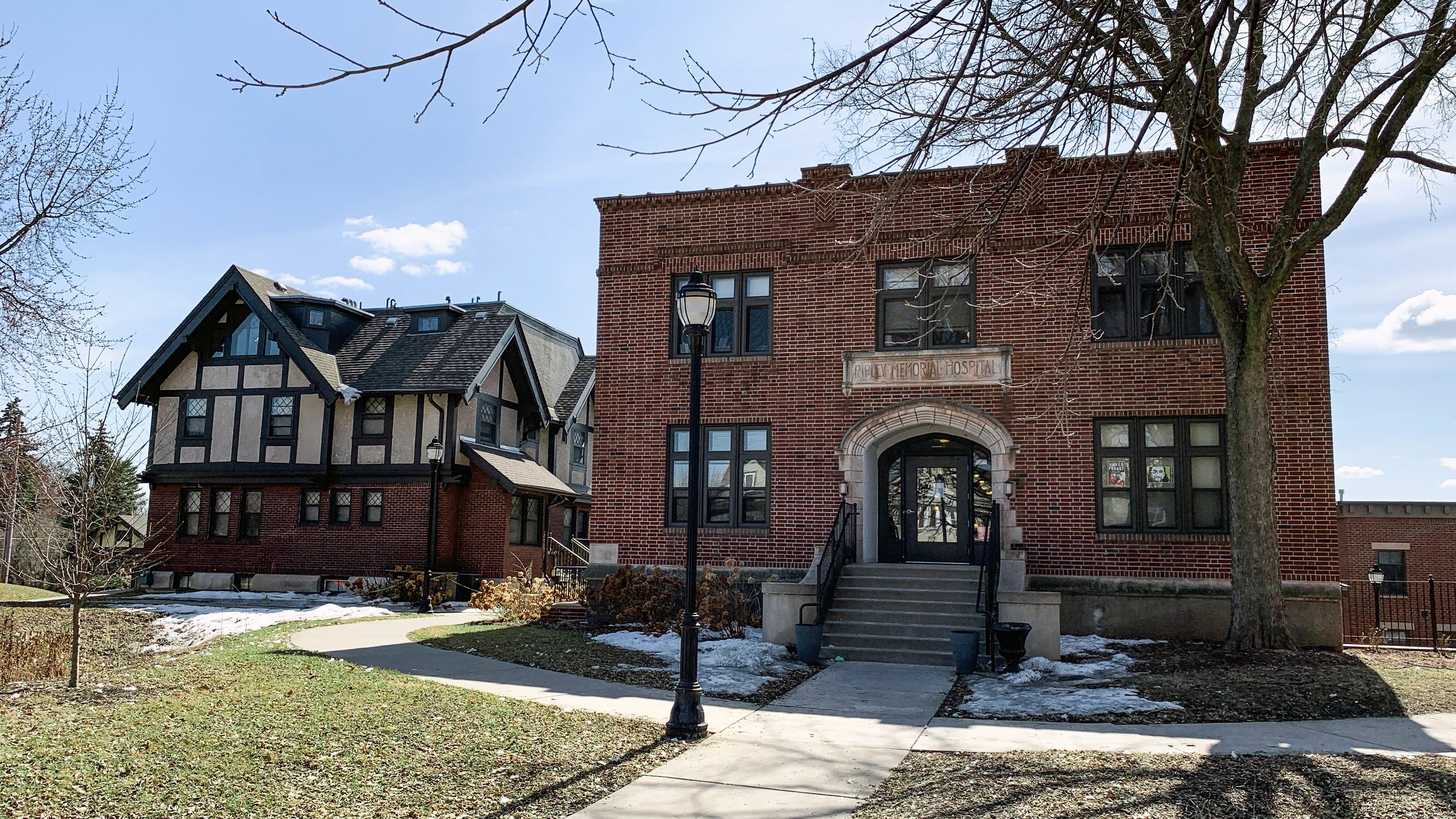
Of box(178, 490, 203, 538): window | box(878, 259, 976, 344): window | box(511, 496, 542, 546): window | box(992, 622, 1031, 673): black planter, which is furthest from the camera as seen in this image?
box(511, 496, 542, 546): window

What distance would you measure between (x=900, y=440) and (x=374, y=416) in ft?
53.7

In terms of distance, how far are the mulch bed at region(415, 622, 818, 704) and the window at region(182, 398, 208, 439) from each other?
15.6 m

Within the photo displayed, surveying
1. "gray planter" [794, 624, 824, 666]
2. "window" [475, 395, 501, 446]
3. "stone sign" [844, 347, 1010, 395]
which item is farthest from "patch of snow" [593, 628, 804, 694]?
"window" [475, 395, 501, 446]

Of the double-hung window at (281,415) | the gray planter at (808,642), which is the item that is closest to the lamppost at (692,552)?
the gray planter at (808,642)

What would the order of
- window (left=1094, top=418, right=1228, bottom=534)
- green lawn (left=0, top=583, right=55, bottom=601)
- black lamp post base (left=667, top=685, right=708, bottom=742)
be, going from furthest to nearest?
green lawn (left=0, top=583, right=55, bottom=601), window (left=1094, top=418, right=1228, bottom=534), black lamp post base (left=667, top=685, right=708, bottom=742)

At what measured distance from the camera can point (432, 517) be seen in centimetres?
2458

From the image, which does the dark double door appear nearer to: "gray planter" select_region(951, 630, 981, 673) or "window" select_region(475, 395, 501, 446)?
"gray planter" select_region(951, 630, 981, 673)

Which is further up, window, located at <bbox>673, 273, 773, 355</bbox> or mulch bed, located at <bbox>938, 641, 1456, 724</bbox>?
window, located at <bbox>673, 273, 773, 355</bbox>

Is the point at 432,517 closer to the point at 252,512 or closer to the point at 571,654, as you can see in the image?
the point at 252,512

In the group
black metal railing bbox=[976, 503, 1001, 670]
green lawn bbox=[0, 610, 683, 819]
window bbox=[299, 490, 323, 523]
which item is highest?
window bbox=[299, 490, 323, 523]

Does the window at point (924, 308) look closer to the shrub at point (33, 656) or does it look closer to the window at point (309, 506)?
the shrub at point (33, 656)

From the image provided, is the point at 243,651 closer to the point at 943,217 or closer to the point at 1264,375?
the point at 943,217

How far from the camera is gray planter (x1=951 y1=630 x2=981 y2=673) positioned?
12375 millimetres

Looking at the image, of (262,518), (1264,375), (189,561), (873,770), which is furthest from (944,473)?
(189,561)
